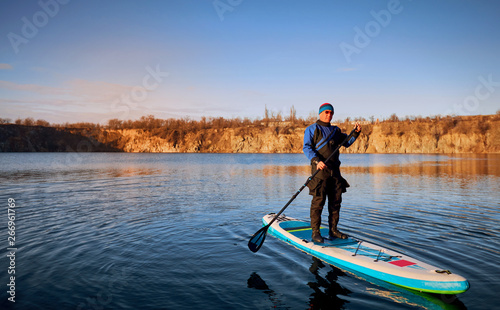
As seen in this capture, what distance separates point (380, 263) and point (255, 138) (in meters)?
120

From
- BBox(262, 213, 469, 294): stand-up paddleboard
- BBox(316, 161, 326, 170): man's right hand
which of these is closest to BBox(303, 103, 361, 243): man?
BBox(316, 161, 326, 170): man's right hand

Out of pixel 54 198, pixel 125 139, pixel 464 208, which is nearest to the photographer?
pixel 464 208

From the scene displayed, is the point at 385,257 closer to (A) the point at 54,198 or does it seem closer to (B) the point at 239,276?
(B) the point at 239,276

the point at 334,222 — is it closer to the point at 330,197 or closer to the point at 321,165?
the point at 330,197

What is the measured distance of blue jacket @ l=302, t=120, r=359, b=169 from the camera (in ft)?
22.0

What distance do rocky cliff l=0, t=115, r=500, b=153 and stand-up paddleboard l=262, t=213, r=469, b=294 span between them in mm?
107183

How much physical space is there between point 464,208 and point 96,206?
1497 centimetres

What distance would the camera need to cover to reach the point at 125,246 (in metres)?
7.39

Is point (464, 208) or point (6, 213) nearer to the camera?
point (6, 213)

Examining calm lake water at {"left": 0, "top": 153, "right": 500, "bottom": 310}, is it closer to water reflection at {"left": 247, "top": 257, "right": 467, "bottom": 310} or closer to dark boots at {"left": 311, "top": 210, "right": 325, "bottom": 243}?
water reflection at {"left": 247, "top": 257, "right": 467, "bottom": 310}

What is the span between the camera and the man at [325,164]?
6.63 m

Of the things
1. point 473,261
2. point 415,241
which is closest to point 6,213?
point 415,241

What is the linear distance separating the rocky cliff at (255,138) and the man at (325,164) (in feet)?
351

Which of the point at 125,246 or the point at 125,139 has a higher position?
the point at 125,139
